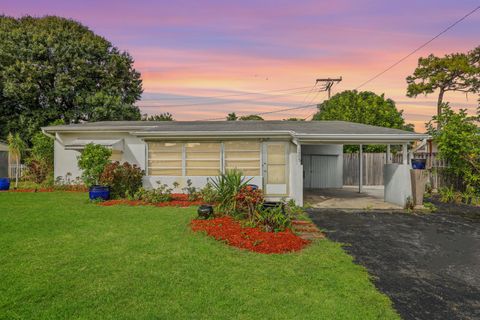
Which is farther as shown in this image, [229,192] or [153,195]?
[153,195]

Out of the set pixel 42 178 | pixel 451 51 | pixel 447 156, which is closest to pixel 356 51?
pixel 447 156

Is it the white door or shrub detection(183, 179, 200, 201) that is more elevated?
the white door

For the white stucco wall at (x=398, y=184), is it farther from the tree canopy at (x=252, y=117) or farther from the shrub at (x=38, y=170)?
the tree canopy at (x=252, y=117)

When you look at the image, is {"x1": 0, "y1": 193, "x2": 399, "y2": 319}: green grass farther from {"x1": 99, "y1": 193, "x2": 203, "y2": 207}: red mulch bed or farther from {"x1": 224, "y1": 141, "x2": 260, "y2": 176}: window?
{"x1": 224, "y1": 141, "x2": 260, "y2": 176}: window

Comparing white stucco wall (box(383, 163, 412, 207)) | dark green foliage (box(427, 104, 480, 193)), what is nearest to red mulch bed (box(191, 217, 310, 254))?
white stucco wall (box(383, 163, 412, 207))

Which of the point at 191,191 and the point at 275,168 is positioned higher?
the point at 275,168

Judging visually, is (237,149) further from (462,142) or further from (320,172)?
(462,142)

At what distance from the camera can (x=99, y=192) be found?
11.1 metres

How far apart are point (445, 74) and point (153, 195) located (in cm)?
2901

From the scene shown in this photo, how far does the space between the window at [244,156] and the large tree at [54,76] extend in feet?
53.0

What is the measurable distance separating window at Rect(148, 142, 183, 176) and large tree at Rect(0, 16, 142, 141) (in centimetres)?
1391

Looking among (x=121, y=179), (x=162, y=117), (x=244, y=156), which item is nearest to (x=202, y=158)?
(x=244, y=156)

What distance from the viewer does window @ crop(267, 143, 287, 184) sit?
11859 mm

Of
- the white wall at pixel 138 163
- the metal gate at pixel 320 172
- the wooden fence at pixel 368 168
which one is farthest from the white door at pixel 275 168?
the wooden fence at pixel 368 168
